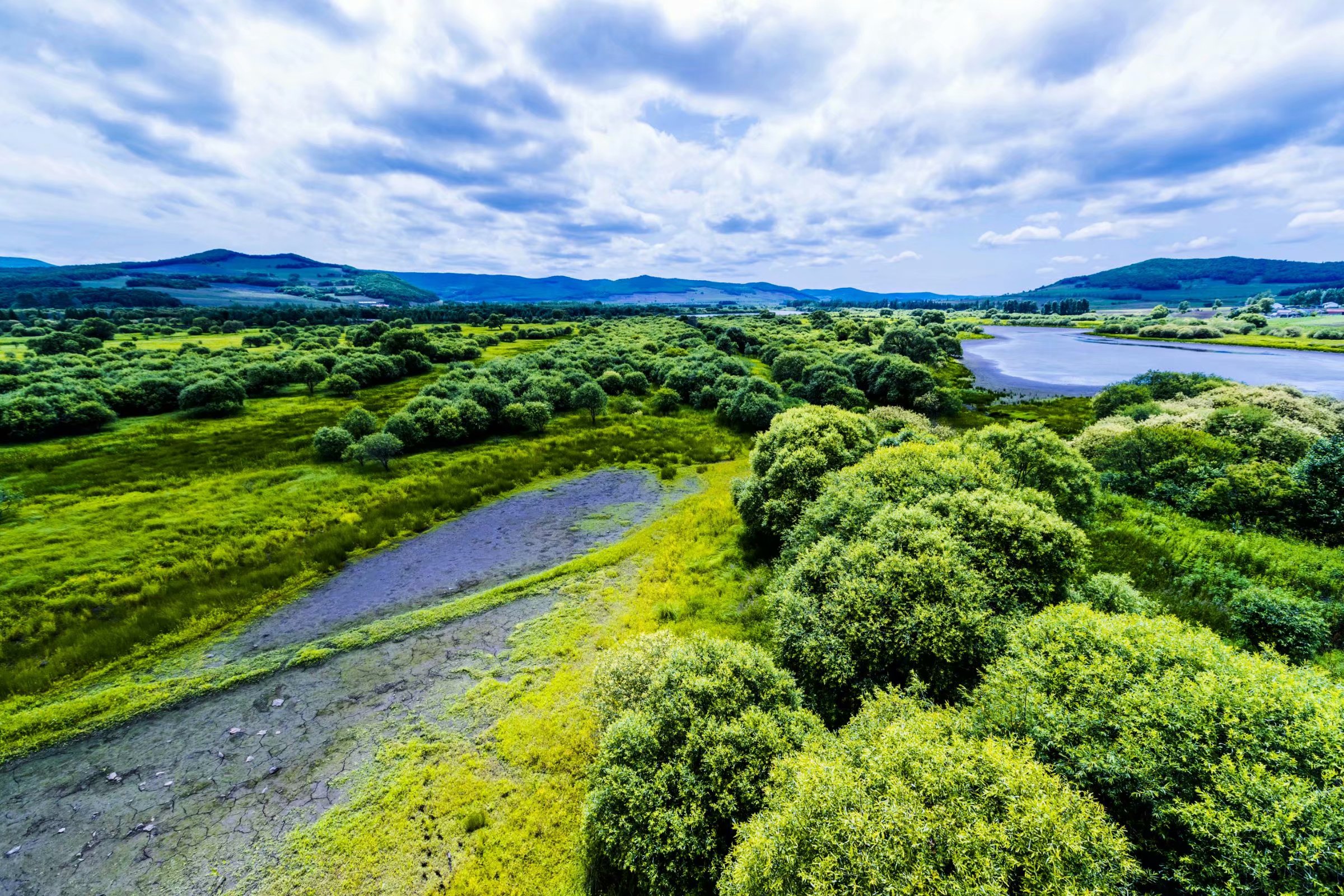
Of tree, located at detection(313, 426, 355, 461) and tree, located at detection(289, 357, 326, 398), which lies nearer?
tree, located at detection(313, 426, 355, 461)

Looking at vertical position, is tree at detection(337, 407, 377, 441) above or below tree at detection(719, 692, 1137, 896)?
below

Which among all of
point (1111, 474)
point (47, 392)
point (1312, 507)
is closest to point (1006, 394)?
point (1111, 474)

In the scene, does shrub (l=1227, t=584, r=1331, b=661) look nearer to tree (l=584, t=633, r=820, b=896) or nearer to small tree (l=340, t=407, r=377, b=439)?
tree (l=584, t=633, r=820, b=896)

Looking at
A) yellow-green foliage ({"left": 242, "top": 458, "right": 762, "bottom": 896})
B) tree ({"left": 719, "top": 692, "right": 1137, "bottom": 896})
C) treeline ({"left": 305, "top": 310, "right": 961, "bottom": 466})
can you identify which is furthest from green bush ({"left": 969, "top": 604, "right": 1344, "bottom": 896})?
treeline ({"left": 305, "top": 310, "right": 961, "bottom": 466})

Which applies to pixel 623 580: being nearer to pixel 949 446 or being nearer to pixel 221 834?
pixel 221 834

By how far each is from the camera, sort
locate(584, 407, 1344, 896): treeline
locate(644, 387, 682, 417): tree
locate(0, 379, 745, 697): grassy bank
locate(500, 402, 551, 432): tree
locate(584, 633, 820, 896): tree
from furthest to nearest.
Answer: locate(644, 387, 682, 417): tree < locate(500, 402, 551, 432): tree < locate(0, 379, 745, 697): grassy bank < locate(584, 633, 820, 896): tree < locate(584, 407, 1344, 896): treeline

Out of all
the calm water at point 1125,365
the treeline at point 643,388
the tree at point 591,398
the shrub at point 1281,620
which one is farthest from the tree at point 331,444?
the calm water at point 1125,365
